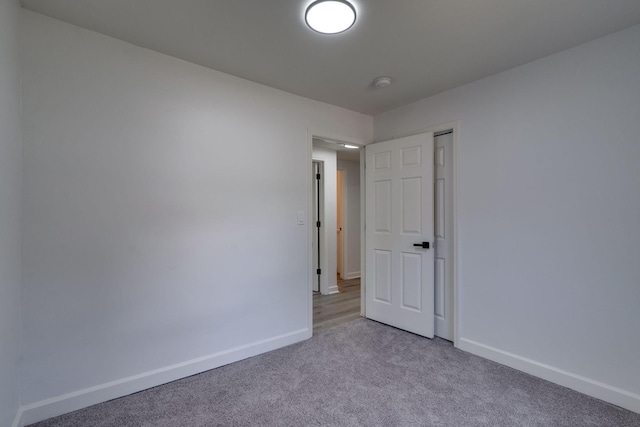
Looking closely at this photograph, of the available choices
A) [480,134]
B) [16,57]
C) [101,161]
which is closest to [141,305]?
[101,161]

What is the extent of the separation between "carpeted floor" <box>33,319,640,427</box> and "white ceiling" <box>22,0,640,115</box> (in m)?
2.44

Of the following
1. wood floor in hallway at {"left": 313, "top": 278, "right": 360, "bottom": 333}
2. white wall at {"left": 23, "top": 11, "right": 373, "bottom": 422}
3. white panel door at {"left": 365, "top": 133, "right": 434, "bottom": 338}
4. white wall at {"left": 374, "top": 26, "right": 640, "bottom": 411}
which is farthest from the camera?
wood floor in hallway at {"left": 313, "top": 278, "right": 360, "bottom": 333}

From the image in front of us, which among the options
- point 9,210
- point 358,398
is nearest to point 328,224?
point 358,398

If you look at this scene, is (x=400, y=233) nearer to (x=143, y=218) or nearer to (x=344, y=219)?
(x=143, y=218)

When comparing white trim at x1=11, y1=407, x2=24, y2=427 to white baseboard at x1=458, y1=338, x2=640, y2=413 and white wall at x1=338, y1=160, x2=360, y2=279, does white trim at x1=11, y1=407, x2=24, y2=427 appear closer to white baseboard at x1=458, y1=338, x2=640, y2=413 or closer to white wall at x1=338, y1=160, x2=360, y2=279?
white baseboard at x1=458, y1=338, x2=640, y2=413

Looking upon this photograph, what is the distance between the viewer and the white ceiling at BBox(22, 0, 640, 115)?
5.39 feet

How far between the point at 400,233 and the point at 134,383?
2.64 meters

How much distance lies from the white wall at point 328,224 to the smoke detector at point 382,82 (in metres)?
1.99

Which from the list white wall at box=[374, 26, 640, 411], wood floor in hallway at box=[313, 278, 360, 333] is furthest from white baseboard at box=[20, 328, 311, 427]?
white wall at box=[374, 26, 640, 411]

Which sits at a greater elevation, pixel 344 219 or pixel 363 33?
pixel 363 33

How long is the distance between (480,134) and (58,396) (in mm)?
3663

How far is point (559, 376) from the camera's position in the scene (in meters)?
2.08

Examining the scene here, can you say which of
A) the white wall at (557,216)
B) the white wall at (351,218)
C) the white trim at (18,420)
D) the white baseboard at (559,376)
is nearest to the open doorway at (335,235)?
the white wall at (351,218)

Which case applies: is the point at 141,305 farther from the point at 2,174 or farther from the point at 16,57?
the point at 16,57
